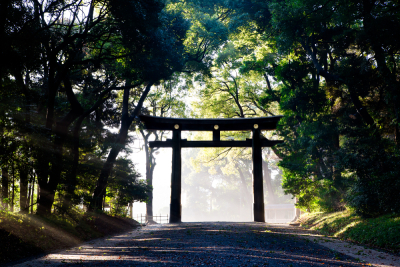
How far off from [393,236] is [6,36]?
34.1 ft

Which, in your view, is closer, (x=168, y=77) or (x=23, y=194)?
(x=23, y=194)

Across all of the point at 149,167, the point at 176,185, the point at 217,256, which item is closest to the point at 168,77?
the point at 176,185

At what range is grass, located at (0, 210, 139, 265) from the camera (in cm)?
621

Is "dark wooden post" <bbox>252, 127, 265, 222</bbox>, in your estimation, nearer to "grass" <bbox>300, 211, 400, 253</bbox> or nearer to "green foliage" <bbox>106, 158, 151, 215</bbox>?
"grass" <bbox>300, 211, 400, 253</bbox>

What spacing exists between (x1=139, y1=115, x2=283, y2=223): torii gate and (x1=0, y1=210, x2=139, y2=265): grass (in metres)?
3.56

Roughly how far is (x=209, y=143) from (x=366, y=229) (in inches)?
290

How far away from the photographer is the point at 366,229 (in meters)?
8.20

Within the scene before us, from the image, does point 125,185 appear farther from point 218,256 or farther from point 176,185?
point 218,256

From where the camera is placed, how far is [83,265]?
5.00 metres

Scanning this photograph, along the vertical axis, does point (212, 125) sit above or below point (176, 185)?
above

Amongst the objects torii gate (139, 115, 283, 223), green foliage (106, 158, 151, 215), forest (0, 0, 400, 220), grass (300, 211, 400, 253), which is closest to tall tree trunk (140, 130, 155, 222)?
forest (0, 0, 400, 220)

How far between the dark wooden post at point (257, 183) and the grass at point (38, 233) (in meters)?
6.55

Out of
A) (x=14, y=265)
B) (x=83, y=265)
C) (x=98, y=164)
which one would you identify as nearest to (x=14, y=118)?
(x=14, y=265)

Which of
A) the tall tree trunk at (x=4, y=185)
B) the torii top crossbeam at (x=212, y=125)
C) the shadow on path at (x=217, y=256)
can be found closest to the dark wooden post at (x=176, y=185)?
the torii top crossbeam at (x=212, y=125)
